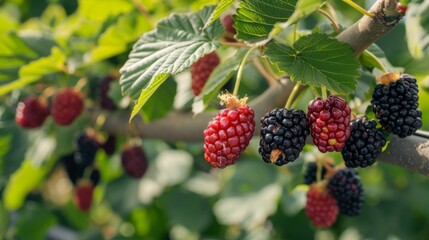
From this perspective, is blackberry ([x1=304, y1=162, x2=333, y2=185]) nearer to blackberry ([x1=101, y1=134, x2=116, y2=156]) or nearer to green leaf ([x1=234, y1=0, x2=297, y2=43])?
green leaf ([x1=234, y1=0, x2=297, y2=43])

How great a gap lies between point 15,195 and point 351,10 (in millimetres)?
1491

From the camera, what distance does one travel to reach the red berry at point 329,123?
37.2 inches

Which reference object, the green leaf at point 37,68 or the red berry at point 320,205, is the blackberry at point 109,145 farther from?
the red berry at point 320,205

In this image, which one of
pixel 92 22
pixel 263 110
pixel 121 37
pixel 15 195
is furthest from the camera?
pixel 15 195

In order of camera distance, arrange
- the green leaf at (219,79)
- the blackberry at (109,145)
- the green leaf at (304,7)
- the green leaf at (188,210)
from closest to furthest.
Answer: the green leaf at (304,7)
the green leaf at (219,79)
the blackberry at (109,145)
the green leaf at (188,210)

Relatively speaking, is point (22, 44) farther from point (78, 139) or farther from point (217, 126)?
point (217, 126)

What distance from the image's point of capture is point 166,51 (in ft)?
3.72

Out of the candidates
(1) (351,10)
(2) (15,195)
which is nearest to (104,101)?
(2) (15,195)

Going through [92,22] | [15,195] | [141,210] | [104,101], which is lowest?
[141,210]

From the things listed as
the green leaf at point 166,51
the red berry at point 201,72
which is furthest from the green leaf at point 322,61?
the red berry at point 201,72

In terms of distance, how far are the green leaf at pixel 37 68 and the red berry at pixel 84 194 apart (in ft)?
1.89

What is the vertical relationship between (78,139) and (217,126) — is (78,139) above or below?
below

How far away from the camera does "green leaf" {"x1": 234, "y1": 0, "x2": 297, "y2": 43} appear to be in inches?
40.0

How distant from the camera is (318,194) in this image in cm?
139
